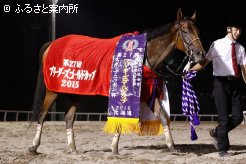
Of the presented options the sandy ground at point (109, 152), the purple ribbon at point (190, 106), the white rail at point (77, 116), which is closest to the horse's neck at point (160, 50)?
the purple ribbon at point (190, 106)

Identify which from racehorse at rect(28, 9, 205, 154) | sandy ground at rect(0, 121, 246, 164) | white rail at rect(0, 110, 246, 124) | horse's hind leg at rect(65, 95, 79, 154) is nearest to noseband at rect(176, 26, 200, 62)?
racehorse at rect(28, 9, 205, 154)

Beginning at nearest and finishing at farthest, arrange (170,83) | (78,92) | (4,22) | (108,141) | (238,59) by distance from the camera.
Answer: (238,59) < (78,92) < (108,141) < (4,22) < (170,83)

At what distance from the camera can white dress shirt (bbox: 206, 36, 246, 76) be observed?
260 inches

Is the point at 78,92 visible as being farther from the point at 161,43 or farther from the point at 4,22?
the point at 4,22

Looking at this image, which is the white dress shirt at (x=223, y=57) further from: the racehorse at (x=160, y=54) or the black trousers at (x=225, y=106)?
the racehorse at (x=160, y=54)

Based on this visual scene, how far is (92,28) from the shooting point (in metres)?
20.5

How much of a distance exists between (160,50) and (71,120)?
72.8 inches

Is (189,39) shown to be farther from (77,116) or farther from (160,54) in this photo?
(77,116)

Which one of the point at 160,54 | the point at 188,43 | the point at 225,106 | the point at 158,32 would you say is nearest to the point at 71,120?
the point at 160,54

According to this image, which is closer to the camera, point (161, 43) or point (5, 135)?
point (161, 43)

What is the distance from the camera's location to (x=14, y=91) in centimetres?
1792

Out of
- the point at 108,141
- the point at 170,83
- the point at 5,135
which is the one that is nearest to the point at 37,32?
the point at 170,83

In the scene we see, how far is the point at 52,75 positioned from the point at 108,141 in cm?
228

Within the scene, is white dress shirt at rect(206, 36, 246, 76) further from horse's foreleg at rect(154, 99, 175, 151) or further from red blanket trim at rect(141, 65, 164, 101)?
horse's foreleg at rect(154, 99, 175, 151)
